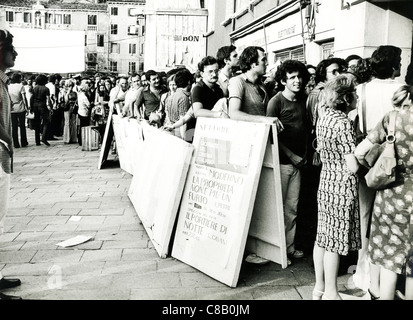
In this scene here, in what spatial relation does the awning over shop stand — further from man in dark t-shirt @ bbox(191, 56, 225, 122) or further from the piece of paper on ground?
the piece of paper on ground

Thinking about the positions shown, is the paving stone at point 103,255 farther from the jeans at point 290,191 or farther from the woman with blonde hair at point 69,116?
the woman with blonde hair at point 69,116

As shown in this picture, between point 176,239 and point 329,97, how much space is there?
1976 millimetres

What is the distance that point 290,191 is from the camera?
185 inches

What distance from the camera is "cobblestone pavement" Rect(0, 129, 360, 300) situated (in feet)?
13.1

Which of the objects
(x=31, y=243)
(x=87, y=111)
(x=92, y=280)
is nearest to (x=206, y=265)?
(x=92, y=280)

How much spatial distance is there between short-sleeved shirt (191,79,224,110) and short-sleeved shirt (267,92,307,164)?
0.93 meters

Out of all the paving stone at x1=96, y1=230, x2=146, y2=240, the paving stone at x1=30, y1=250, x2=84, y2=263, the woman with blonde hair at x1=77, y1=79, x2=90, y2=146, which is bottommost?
the paving stone at x1=30, y1=250, x2=84, y2=263

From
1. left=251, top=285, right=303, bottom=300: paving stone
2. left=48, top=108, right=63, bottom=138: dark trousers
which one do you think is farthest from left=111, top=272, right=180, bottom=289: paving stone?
left=48, top=108, right=63, bottom=138: dark trousers

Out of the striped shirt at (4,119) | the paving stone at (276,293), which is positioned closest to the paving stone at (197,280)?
the paving stone at (276,293)

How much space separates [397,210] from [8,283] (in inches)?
117
